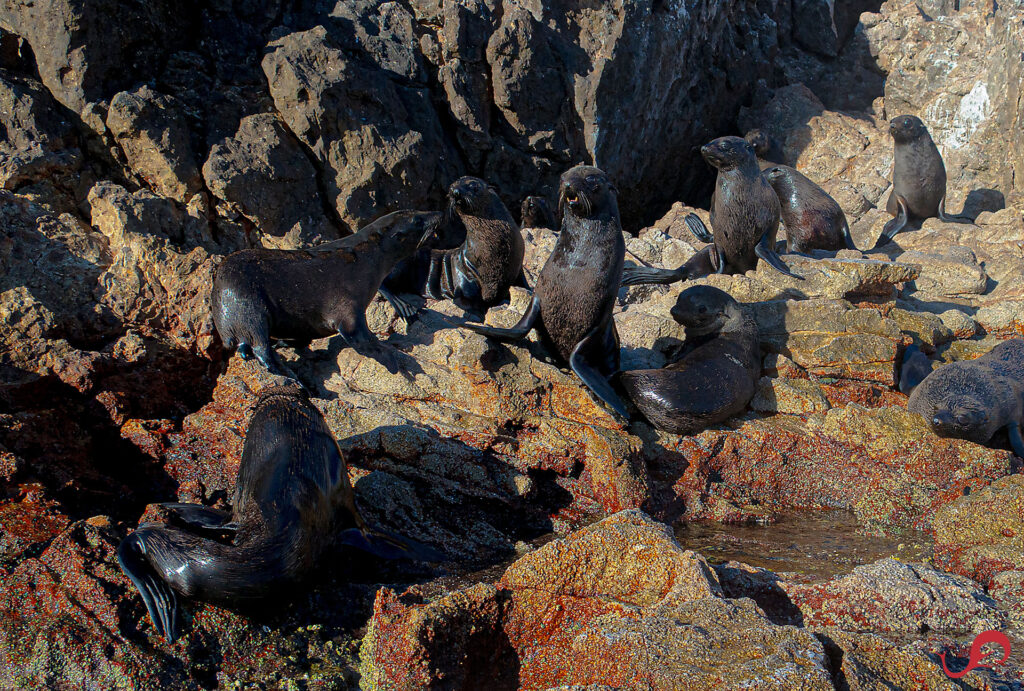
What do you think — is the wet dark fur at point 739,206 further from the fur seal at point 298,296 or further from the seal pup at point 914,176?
the seal pup at point 914,176

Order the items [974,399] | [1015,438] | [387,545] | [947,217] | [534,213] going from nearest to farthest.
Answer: [387,545], [974,399], [1015,438], [534,213], [947,217]

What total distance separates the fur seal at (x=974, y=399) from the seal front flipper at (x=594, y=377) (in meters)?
2.21

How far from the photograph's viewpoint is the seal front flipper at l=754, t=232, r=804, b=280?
782 centimetres

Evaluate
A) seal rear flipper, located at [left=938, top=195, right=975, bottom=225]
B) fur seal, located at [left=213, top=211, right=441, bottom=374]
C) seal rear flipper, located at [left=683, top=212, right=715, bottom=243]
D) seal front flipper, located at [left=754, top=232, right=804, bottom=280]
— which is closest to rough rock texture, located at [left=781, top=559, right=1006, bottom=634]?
fur seal, located at [left=213, top=211, right=441, bottom=374]

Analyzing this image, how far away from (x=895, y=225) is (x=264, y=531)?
11173 mm

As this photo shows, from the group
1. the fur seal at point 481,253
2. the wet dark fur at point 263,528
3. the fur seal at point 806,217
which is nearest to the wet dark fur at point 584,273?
the fur seal at point 481,253

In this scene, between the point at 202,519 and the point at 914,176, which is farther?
the point at 914,176

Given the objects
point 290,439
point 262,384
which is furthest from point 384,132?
point 290,439

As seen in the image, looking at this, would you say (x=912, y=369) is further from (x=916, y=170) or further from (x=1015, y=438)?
(x=916, y=170)

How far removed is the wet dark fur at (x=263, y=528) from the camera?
10.8 ft

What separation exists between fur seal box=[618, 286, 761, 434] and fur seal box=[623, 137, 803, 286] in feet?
5.51

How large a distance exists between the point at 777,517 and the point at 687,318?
207cm

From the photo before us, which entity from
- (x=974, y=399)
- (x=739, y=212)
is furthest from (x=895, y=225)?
(x=974, y=399)

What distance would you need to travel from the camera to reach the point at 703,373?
590 centimetres
